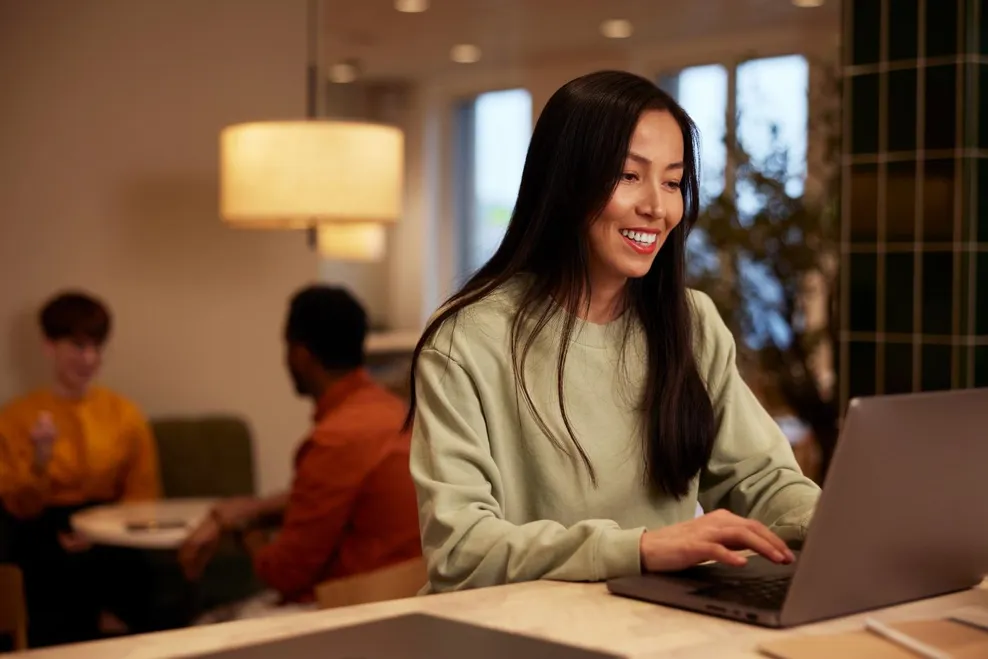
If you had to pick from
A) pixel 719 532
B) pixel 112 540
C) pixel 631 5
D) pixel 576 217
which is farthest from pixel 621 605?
pixel 631 5

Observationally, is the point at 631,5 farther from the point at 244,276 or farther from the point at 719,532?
the point at 719,532

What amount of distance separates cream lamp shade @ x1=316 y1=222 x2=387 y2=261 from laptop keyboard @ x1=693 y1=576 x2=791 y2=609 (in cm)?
519

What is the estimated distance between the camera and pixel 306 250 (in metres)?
5.67

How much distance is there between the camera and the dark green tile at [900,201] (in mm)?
3643

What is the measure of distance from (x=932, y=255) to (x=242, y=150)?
2139 mm

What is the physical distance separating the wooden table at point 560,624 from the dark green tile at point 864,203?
234 centimetres

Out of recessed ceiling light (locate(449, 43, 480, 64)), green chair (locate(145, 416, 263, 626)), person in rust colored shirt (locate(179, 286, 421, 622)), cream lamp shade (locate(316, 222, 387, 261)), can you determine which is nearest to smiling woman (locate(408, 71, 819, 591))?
person in rust colored shirt (locate(179, 286, 421, 622))

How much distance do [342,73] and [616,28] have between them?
1.82 m

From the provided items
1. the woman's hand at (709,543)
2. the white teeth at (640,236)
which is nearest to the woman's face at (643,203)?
the white teeth at (640,236)

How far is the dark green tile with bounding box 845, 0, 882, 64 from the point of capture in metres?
3.69

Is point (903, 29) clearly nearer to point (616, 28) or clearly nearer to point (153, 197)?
point (153, 197)

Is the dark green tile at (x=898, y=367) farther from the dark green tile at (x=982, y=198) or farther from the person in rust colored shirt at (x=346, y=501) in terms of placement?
the person in rust colored shirt at (x=346, y=501)

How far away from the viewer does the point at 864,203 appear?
3756 millimetres

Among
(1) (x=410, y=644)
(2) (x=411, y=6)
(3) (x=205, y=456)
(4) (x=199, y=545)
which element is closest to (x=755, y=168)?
(3) (x=205, y=456)
